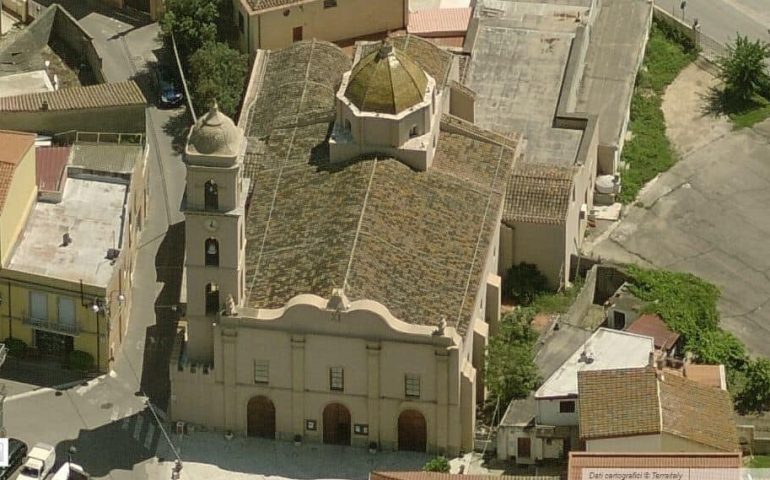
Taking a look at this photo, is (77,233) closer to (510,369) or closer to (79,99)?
(79,99)

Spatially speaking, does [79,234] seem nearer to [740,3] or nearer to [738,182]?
[738,182]

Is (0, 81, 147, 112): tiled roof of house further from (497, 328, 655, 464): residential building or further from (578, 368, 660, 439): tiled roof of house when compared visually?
(578, 368, 660, 439): tiled roof of house

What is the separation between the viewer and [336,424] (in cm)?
11831

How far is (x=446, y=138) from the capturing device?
5010 inches

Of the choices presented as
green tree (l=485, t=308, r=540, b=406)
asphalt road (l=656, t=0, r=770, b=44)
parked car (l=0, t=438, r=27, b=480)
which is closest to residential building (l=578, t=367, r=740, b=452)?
green tree (l=485, t=308, r=540, b=406)

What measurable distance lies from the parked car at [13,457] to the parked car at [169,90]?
33980 mm

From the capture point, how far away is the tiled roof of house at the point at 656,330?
12199cm

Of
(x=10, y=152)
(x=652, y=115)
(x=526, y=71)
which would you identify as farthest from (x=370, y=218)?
(x=652, y=115)

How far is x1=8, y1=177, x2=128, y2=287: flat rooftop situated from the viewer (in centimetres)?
12244

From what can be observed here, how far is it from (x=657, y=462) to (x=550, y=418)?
8.78 meters

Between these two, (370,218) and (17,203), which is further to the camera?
(17,203)

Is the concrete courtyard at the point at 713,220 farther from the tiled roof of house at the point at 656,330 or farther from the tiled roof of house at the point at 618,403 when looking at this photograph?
the tiled roof of house at the point at 618,403

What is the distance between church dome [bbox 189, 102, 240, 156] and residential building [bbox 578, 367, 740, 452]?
64.7ft

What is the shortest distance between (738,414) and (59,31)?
49.4 metres
